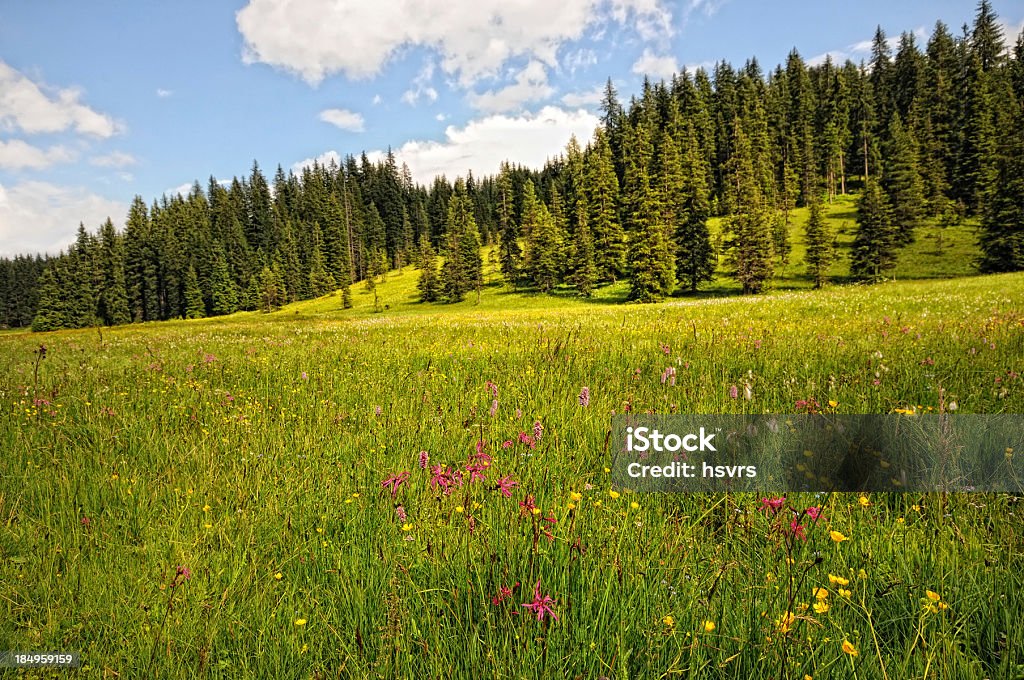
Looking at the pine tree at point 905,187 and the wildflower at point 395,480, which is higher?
the pine tree at point 905,187

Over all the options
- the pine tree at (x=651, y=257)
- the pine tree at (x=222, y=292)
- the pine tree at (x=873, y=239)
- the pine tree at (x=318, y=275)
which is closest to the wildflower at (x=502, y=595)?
the pine tree at (x=651, y=257)

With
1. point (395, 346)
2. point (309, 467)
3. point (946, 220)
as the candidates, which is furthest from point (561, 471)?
point (946, 220)

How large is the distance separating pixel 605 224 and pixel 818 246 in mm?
23010

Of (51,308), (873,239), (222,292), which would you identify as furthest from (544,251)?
(51,308)

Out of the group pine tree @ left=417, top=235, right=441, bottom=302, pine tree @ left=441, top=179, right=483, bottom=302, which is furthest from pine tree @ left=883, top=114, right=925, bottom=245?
pine tree @ left=417, top=235, right=441, bottom=302

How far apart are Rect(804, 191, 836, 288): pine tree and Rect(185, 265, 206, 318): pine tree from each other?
102780 mm

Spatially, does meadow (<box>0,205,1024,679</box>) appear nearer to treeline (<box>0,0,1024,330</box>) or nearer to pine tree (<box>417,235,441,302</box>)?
treeline (<box>0,0,1024,330</box>)

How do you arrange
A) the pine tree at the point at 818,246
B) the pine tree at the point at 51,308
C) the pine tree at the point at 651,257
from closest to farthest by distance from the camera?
1. the pine tree at the point at 818,246
2. the pine tree at the point at 651,257
3. the pine tree at the point at 51,308

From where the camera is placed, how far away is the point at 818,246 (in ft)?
163

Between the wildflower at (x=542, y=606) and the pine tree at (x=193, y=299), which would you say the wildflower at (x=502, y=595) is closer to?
the wildflower at (x=542, y=606)

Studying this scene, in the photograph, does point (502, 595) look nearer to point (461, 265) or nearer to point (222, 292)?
point (461, 265)

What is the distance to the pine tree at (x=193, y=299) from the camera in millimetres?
93062

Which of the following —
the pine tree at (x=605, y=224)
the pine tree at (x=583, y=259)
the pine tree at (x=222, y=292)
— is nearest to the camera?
the pine tree at (x=583, y=259)

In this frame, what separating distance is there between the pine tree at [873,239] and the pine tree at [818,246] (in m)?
3.03
